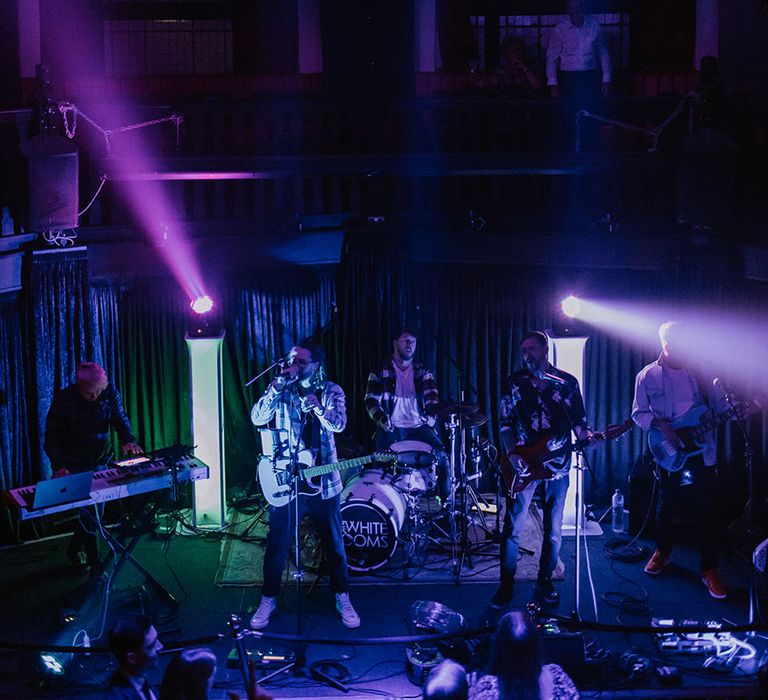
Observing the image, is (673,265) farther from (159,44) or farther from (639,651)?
(159,44)

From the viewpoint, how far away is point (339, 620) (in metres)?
8.36

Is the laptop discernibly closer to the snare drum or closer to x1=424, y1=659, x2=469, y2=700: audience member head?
the snare drum

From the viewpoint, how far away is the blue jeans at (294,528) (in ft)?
25.9

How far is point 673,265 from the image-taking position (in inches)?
408

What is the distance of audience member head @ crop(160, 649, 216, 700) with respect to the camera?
492cm

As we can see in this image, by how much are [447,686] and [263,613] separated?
3.52 m

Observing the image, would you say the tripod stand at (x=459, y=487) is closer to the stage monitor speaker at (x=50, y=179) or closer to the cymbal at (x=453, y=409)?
the cymbal at (x=453, y=409)

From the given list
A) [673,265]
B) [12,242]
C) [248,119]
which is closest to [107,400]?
[12,242]

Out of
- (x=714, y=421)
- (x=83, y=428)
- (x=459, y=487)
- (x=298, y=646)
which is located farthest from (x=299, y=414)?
(x=714, y=421)

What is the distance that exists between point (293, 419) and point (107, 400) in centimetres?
195

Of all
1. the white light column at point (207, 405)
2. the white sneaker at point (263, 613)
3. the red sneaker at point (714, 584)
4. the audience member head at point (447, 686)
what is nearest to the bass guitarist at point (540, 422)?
the red sneaker at point (714, 584)

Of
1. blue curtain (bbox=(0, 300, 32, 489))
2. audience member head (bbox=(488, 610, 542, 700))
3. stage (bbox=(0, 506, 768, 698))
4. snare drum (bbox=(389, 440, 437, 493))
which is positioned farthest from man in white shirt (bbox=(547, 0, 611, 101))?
audience member head (bbox=(488, 610, 542, 700))

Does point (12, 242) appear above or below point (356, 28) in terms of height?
below

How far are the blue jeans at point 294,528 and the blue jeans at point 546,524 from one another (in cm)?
129
